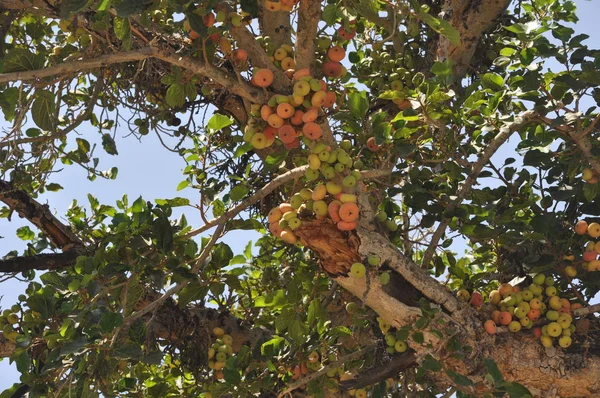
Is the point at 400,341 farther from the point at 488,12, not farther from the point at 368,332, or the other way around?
the point at 488,12

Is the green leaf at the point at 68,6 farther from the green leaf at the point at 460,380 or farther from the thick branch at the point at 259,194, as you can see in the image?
the green leaf at the point at 460,380

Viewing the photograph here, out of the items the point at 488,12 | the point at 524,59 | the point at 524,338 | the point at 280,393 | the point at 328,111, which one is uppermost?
the point at 488,12

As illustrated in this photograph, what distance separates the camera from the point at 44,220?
3.83 m

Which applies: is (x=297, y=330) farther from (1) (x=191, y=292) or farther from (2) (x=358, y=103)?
(2) (x=358, y=103)

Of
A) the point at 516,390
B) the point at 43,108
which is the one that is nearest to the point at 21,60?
the point at 43,108

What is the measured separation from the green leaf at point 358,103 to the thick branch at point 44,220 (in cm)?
172

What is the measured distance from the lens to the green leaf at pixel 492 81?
10.1 ft

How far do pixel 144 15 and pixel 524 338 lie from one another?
195 cm

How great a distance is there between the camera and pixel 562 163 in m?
3.18

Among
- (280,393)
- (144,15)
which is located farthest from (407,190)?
(144,15)

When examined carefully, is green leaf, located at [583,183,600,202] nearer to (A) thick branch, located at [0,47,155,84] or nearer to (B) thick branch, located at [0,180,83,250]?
(A) thick branch, located at [0,47,155,84]

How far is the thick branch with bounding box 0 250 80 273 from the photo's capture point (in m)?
3.66

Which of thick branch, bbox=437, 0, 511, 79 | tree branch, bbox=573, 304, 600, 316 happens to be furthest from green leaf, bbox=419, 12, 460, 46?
thick branch, bbox=437, 0, 511, 79

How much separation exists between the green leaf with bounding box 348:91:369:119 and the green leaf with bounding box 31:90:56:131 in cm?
115
